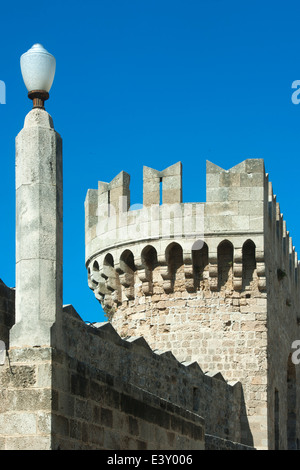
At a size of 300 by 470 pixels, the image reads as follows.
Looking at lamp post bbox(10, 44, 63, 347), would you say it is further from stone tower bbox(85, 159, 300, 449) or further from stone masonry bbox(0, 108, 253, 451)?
stone tower bbox(85, 159, 300, 449)

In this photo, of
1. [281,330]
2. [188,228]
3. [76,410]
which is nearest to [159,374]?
[188,228]

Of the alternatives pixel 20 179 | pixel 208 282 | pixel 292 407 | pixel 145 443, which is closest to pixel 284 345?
pixel 292 407

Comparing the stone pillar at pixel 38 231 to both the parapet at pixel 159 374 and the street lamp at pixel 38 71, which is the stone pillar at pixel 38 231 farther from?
the parapet at pixel 159 374

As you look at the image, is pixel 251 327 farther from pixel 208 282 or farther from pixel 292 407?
→ pixel 292 407

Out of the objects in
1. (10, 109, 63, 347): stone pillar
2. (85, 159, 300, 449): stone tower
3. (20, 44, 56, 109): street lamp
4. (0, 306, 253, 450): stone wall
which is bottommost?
(0, 306, 253, 450): stone wall

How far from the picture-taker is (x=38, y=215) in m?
7.83

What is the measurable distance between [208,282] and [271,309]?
1.31m

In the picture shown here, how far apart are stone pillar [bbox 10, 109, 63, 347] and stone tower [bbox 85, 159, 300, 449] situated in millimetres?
10051

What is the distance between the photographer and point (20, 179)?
7.99 metres

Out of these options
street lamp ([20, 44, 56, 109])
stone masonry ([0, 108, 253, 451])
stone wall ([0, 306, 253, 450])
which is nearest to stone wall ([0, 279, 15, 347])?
stone wall ([0, 306, 253, 450])

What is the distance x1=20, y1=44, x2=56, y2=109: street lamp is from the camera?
316 inches

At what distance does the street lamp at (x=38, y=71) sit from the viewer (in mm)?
8039

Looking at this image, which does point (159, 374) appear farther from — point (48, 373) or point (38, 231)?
point (48, 373)

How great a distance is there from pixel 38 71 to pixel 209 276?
1038 centimetres
